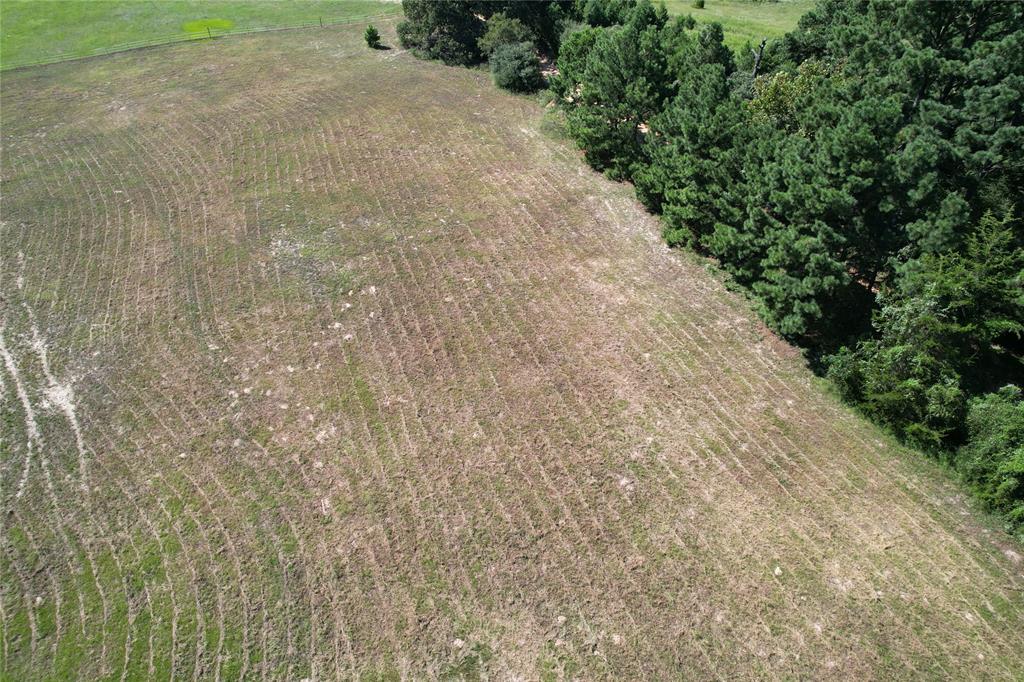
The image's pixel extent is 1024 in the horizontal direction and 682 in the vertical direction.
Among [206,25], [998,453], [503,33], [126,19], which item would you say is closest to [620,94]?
[503,33]

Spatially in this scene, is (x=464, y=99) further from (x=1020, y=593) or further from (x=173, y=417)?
(x=1020, y=593)

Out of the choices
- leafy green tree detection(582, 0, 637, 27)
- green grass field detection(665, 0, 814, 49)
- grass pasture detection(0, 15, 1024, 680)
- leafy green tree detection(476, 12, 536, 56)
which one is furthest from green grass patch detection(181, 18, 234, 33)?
green grass field detection(665, 0, 814, 49)

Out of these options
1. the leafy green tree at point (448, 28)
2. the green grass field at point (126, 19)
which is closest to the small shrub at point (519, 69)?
the leafy green tree at point (448, 28)

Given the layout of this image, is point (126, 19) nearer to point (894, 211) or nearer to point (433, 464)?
point (433, 464)

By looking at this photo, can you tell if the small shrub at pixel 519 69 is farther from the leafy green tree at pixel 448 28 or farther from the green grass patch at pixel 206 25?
the green grass patch at pixel 206 25

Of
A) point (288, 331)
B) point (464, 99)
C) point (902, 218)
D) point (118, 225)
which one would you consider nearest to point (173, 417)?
point (288, 331)

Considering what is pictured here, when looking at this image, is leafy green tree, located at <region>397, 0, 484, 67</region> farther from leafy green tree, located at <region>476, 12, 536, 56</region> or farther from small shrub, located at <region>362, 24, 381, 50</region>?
small shrub, located at <region>362, 24, 381, 50</region>
